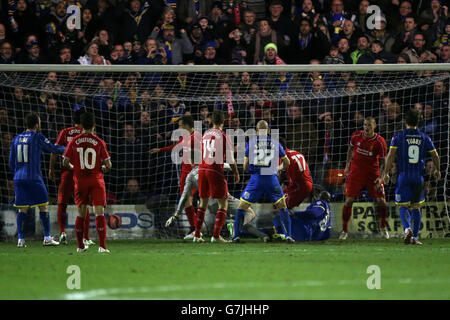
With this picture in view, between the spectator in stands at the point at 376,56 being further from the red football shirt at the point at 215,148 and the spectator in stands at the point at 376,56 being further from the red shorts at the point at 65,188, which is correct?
the red shorts at the point at 65,188

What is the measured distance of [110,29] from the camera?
51.8 ft

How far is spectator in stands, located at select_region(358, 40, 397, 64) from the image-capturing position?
15141mm

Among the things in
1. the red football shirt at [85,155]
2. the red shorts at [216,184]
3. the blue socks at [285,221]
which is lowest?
the blue socks at [285,221]

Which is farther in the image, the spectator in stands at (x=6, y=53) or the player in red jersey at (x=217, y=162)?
the spectator in stands at (x=6, y=53)

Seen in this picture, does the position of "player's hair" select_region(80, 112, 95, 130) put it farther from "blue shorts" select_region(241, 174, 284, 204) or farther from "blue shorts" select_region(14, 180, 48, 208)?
"blue shorts" select_region(241, 174, 284, 204)

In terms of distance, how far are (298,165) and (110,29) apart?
556 centimetres

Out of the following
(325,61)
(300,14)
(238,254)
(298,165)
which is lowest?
(238,254)

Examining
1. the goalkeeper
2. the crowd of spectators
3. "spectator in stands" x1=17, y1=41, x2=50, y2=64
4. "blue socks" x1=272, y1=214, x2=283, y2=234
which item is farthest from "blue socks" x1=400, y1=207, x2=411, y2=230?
"spectator in stands" x1=17, y1=41, x2=50, y2=64

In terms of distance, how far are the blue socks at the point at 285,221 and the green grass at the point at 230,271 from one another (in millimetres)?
381

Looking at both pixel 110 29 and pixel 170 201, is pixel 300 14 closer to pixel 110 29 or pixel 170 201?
pixel 110 29

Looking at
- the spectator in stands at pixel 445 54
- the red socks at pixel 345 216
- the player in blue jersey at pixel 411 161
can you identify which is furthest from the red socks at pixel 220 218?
the spectator in stands at pixel 445 54

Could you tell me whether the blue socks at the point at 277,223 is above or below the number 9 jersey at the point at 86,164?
below

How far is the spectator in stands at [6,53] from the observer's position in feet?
48.3

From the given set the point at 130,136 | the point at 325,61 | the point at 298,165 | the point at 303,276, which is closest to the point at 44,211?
the point at 130,136
